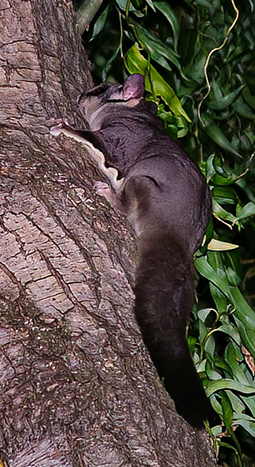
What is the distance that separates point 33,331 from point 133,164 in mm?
806

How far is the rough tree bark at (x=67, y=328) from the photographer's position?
4.21ft

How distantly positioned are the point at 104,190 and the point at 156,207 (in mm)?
191

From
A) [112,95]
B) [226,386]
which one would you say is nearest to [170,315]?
[226,386]

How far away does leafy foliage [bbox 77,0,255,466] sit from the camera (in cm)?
211

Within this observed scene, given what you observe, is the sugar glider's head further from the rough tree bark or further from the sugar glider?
the rough tree bark

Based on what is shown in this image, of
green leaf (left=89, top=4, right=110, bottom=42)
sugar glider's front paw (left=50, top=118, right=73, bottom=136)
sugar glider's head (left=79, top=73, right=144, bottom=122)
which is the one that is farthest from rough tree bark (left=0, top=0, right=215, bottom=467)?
green leaf (left=89, top=4, right=110, bottom=42)

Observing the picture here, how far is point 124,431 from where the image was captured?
1.33 m

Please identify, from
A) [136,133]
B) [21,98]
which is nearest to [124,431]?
[21,98]

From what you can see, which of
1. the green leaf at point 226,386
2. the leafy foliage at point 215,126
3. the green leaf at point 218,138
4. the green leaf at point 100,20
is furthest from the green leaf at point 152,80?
the green leaf at point 226,386

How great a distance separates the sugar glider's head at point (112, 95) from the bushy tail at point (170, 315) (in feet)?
1.84

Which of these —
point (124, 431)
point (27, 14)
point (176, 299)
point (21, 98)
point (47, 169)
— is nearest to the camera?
point (124, 431)

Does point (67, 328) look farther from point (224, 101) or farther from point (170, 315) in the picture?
point (224, 101)

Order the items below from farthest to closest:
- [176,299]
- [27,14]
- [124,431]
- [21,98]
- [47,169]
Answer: [27,14], [21,98], [176,299], [47,169], [124,431]

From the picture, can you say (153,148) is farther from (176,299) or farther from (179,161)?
(176,299)
